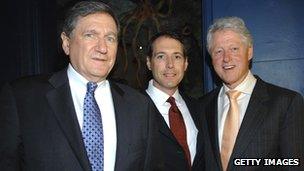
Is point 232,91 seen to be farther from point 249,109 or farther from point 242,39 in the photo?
point 242,39

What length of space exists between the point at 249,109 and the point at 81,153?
1.26m

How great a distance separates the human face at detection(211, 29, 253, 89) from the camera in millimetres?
2602

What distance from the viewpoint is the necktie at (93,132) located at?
1.97 metres

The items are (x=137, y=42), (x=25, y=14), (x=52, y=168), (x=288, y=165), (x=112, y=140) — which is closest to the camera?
(x=52, y=168)

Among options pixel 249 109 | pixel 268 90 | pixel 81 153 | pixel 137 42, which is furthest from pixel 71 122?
pixel 137 42

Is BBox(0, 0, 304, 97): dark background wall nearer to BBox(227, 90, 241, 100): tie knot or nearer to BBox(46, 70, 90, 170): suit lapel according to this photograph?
BBox(227, 90, 241, 100): tie knot

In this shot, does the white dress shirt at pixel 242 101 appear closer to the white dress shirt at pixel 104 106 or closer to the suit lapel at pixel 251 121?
the suit lapel at pixel 251 121

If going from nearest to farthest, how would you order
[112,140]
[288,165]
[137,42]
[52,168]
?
[52,168] → [112,140] → [288,165] → [137,42]

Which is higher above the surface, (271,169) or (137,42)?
(137,42)

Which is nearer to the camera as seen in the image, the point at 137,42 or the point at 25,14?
the point at 25,14

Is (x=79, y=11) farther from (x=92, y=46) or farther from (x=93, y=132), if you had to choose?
(x=93, y=132)

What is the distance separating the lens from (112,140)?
209 centimetres

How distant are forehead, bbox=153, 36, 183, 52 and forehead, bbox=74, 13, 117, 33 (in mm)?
721

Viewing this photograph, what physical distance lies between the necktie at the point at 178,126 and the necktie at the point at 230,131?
270 millimetres
